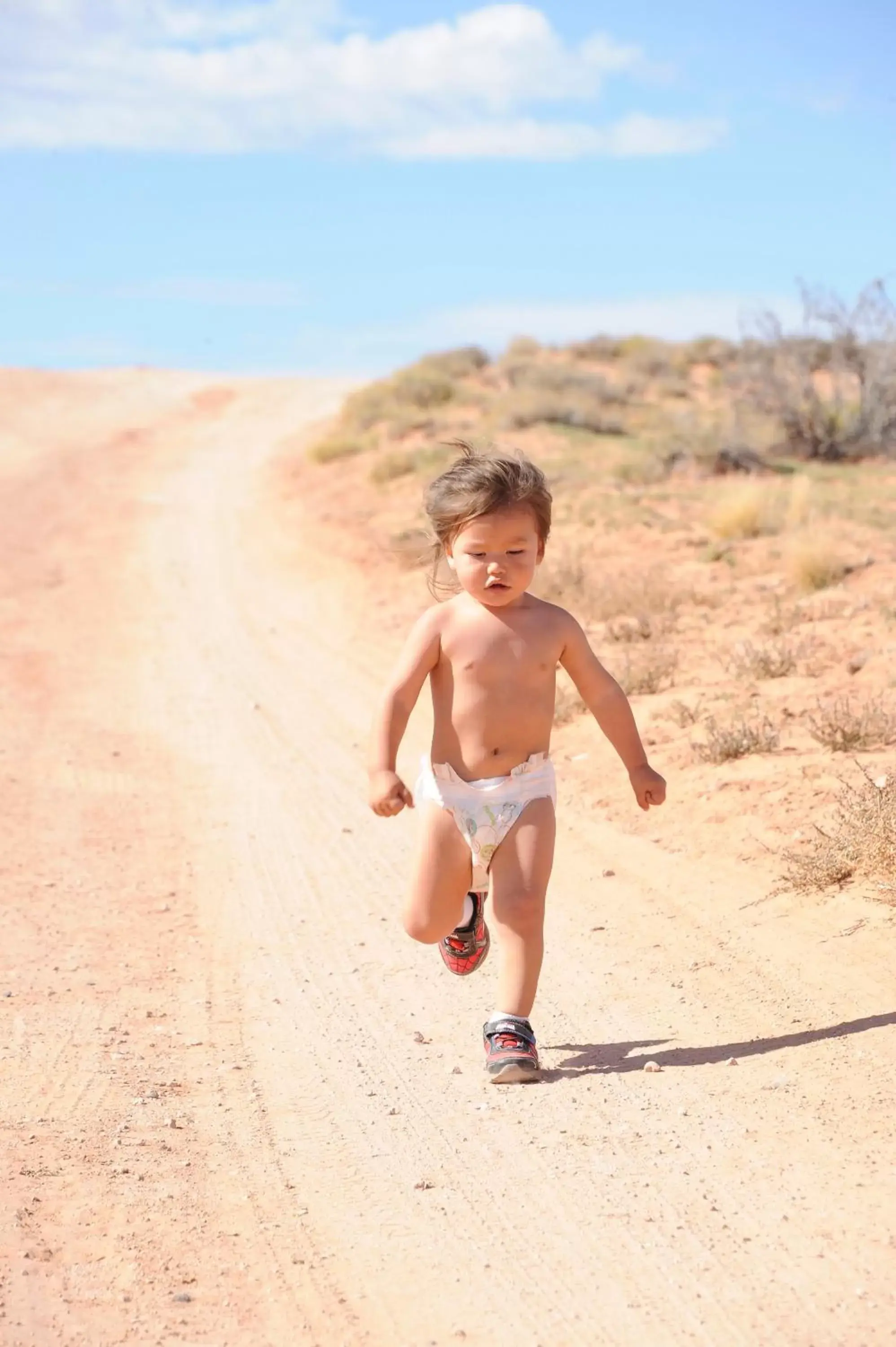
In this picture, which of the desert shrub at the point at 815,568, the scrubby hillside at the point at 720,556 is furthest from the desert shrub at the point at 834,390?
the desert shrub at the point at 815,568

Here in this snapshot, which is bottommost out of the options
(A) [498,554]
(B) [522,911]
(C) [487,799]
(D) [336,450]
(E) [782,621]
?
(D) [336,450]

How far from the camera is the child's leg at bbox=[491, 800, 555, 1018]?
3963 millimetres

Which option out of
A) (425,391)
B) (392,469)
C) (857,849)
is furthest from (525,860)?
(425,391)

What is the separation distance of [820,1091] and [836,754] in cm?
300

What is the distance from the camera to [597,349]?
38.1 meters

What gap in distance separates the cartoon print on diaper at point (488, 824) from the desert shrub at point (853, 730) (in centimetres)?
282

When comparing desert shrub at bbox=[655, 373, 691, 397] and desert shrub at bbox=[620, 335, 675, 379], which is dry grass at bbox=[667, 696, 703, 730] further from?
desert shrub at bbox=[620, 335, 675, 379]

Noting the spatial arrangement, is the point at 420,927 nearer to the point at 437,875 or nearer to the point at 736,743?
the point at 437,875

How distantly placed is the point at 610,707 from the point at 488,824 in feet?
1.68

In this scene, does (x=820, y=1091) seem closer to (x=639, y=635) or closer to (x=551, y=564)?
(x=639, y=635)

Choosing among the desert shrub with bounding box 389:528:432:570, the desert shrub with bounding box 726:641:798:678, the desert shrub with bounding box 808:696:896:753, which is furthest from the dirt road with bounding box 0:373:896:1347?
the desert shrub with bounding box 389:528:432:570

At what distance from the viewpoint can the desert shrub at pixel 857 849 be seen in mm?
5020

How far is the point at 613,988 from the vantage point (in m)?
4.63

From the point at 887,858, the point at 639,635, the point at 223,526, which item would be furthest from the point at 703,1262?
the point at 223,526
